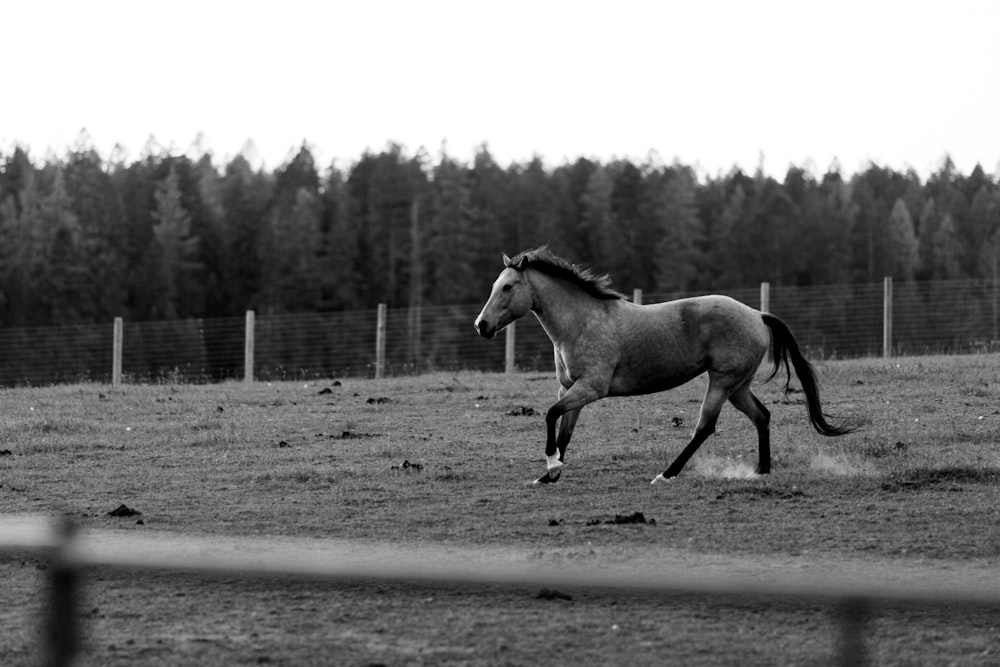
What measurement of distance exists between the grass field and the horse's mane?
1.63m

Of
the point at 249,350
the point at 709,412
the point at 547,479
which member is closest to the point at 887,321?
the point at 249,350

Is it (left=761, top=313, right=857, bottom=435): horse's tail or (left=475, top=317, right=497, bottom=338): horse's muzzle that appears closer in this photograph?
(left=475, top=317, right=497, bottom=338): horse's muzzle

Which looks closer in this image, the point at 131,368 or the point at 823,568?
the point at 823,568

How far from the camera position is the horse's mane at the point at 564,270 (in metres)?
11.9

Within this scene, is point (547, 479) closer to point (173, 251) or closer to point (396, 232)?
point (173, 251)

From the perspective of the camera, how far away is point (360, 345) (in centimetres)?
3991

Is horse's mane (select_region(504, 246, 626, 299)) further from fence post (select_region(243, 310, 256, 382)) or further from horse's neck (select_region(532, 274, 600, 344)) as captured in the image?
fence post (select_region(243, 310, 256, 382))

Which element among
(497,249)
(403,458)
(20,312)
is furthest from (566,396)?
(497,249)

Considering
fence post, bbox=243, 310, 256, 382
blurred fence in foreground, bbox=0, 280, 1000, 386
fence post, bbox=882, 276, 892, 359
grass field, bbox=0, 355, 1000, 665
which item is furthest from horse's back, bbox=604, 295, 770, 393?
fence post, bbox=882, 276, 892, 359

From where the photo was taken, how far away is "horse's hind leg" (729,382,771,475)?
11305 mm

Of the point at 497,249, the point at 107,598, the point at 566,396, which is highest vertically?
the point at 497,249

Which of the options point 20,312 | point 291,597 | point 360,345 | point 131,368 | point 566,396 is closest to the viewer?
point 291,597

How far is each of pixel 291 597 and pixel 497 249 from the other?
74972 millimetres

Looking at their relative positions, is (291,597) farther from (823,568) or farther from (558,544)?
(823,568)
